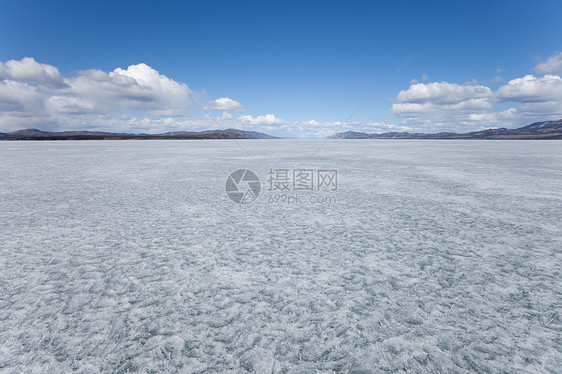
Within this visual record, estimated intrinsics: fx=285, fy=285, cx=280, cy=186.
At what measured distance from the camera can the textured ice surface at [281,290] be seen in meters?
1.89

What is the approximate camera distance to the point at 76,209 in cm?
563

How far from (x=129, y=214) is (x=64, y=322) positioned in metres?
3.37

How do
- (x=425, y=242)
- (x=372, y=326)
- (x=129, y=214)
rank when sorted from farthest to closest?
(x=129, y=214) → (x=425, y=242) → (x=372, y=326)

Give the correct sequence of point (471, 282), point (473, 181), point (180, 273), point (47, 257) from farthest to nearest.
Answer: point (473, 181)
point (47, 257)
point (180, 273)
point (471, 282)

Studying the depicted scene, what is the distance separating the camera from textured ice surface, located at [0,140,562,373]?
1887 millimetres

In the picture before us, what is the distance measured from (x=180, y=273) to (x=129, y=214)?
2935mm

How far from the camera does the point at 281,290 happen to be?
2.71 metres

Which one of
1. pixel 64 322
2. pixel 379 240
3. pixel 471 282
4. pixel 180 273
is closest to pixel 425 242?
pixel 379 240

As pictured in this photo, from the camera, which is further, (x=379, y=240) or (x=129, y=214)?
(x=129, y=214)

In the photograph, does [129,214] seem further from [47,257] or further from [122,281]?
[122,281]

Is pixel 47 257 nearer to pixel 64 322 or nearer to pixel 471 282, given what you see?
pixel 64 322

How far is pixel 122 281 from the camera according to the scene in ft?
9.40

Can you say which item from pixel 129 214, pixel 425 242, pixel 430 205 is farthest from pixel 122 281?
pixel 430 205

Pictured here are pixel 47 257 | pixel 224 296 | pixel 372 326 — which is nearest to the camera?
pixel 372 326
